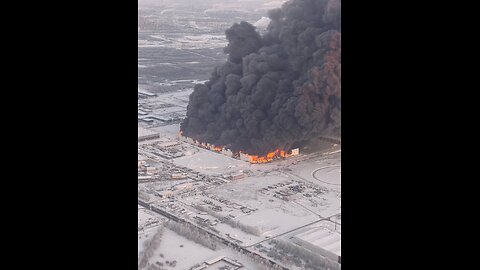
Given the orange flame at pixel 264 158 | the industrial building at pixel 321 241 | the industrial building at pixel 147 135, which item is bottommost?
the industrial building at pixel 321 241

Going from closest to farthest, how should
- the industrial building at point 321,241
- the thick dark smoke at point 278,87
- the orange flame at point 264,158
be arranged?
the industrial building at point 321,241 → the thick dark smoke at point 278,87 → the orange flame at point 264,158

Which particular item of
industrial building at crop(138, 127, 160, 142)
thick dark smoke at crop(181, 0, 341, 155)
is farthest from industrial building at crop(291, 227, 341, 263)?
industrial building at crop(138, 127, 160, 142)

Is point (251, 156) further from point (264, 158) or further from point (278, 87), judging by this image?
point (278, 87)

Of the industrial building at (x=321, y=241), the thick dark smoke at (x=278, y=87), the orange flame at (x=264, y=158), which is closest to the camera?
the industrial building at (x=321, y=241)

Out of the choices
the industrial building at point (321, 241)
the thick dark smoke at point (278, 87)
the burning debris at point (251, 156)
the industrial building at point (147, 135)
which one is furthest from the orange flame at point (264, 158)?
the industrial building at point (321, 241)

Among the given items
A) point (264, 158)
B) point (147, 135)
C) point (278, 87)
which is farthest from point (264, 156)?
point (147, 135)

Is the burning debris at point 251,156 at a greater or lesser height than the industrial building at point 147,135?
lesser

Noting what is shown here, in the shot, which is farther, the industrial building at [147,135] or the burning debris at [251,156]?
the industrial building at [147,135]

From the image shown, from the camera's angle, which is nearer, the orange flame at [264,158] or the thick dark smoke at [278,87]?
the thick dark smoke at [278,87]

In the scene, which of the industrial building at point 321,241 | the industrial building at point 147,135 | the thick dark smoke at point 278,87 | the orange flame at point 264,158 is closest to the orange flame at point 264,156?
the orange flame at point 264,158

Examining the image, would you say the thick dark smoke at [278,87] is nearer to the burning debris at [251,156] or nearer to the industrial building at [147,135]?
the burning debris at [251,156]
